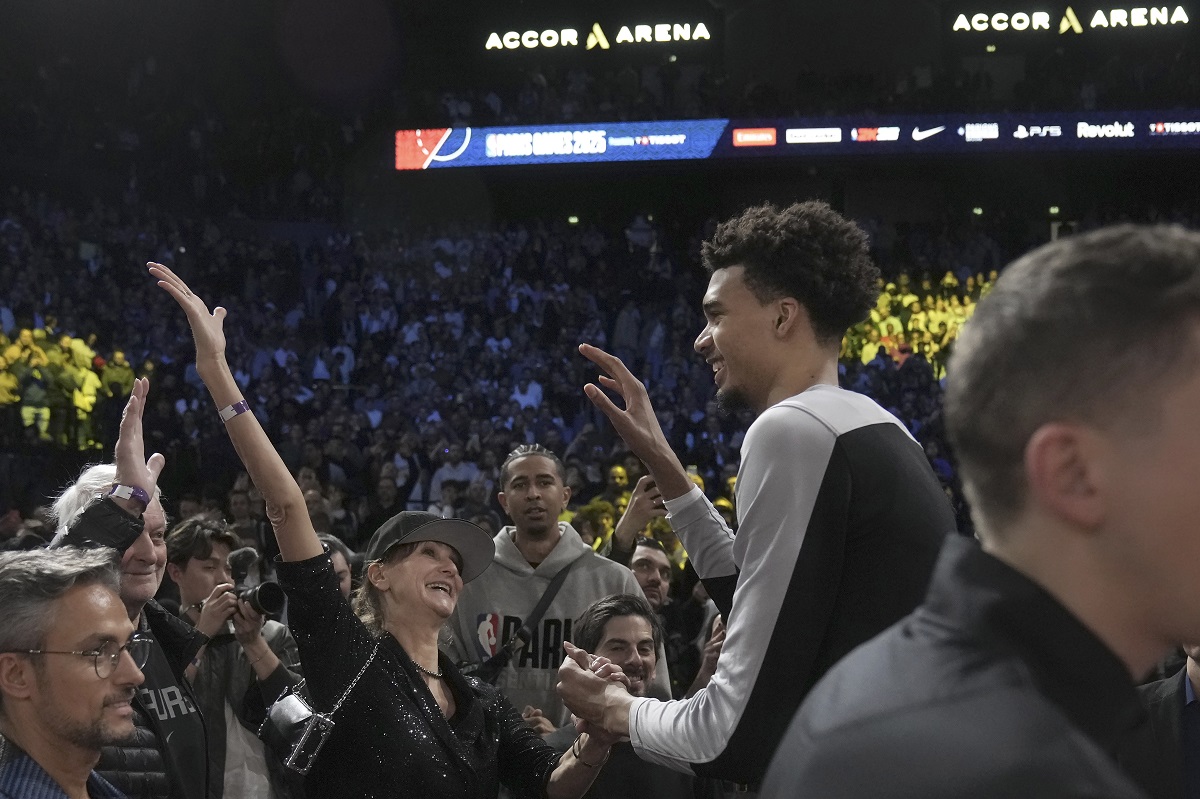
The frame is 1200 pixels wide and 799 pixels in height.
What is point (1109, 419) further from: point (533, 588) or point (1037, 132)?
point (1037, 132)

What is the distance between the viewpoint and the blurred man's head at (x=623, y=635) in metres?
3.31

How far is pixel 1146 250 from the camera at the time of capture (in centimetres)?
86

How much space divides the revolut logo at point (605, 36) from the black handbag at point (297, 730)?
20.5 metres

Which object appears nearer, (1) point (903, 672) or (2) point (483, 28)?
(1) point (903, 672)

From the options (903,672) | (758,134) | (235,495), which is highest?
(758,134)

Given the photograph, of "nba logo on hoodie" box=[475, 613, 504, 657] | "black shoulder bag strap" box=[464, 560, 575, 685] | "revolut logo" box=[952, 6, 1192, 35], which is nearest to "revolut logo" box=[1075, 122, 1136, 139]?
"revolut logo" box=[952, 6, 1192, 35]

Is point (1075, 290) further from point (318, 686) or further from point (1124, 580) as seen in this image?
point (318, 686)

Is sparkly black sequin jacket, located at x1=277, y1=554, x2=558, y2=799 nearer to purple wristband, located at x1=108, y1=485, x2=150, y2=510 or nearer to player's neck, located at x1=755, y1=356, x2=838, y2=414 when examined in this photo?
purple wristband, located at x1=108, y1=485, x2=150, y2=510

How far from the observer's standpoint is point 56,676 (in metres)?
2.07

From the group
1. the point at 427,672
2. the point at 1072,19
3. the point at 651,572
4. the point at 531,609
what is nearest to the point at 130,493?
the point at 427,672

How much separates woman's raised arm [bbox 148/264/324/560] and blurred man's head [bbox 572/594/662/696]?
96cm

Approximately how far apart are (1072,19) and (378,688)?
69.1 feet

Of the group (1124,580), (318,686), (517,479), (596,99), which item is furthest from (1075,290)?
(596,99)

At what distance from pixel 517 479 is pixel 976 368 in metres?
3.52
